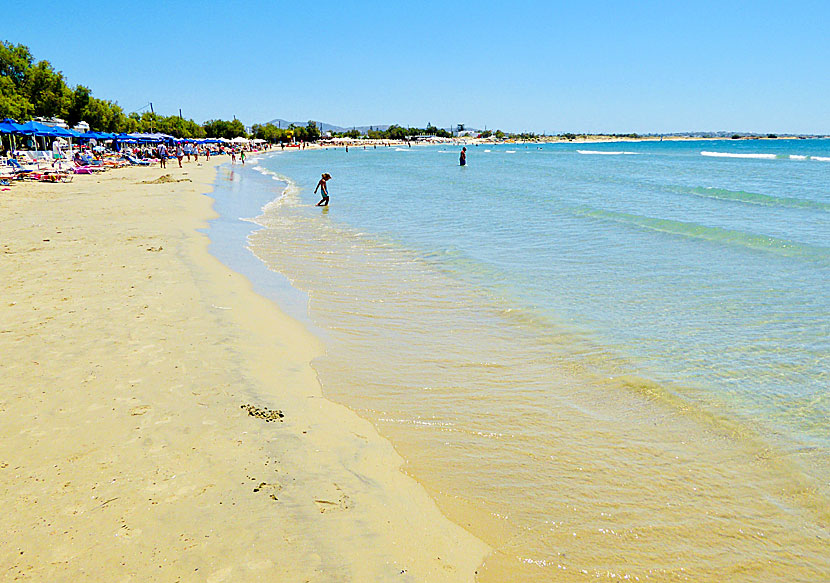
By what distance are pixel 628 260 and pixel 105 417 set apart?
1075cm

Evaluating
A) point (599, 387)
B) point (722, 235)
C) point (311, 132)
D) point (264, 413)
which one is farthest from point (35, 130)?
point (311, 132)

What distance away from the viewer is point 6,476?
12.2 ft

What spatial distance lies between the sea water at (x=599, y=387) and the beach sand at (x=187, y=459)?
0.39 metres

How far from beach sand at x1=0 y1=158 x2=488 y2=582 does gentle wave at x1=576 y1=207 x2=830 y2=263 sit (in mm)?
11965

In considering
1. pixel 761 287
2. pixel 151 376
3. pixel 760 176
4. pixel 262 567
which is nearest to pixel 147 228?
pixel 151 376

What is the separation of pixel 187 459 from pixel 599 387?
160 inches

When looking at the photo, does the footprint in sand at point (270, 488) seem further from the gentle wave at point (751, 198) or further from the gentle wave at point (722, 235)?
the gentle wave at point (751, 198)

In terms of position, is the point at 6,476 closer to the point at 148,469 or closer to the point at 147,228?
the point at 148,469

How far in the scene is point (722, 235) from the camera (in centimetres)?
1530

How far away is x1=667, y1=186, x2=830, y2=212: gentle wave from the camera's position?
2216cm

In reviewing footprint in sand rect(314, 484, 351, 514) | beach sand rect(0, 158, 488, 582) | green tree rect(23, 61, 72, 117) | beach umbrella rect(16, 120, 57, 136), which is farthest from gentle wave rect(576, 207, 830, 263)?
green tree rect(23, 61, 72, 117)

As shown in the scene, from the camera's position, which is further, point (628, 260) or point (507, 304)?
point (628, 260)

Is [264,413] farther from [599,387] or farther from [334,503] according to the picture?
[599,387]

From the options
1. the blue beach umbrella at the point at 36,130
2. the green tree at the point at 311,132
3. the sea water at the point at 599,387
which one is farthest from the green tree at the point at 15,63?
the green tree at the point at 311,132
